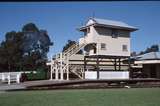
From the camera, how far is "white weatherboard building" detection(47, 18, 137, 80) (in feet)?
105

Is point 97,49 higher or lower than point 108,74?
higher

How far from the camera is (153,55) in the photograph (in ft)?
128

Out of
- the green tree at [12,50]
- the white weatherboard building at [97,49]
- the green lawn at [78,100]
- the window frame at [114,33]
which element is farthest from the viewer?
the green tree at [12,50]

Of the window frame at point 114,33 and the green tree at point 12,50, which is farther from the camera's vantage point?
the green tree at point 12,50

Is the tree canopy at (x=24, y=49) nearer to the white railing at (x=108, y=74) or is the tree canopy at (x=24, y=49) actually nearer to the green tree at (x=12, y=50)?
the green tree at (x=12, y=50)

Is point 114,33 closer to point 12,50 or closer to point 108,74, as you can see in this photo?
point 108,74

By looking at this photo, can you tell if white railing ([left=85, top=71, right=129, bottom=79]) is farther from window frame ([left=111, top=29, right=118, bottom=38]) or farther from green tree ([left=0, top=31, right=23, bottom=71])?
green tree ([left=0, top=31, right=23, bottom=71])

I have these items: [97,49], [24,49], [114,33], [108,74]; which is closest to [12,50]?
[24,49]

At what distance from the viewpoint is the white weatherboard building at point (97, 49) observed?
32062 mm

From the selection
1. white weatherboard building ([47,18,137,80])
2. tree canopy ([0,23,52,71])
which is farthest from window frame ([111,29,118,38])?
tree canopy ([0,23,52,71])

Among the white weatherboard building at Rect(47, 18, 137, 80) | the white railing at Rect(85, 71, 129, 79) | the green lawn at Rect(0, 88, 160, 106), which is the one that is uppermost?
the white weatherboard building at Rect(47, 18, 137, 80)

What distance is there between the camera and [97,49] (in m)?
32.3

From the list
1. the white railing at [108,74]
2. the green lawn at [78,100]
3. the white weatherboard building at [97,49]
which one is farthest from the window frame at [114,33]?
the green lawn at [78,100]

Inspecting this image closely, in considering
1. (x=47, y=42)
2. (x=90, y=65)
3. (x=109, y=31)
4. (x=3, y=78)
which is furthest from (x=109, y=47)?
(x=47, y=42)
